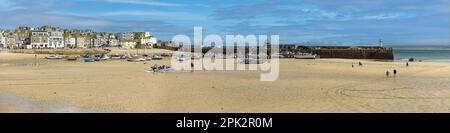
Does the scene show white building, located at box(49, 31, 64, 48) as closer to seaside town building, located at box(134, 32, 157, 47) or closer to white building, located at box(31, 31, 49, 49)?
white building, located at box(31, 31, 49, 49)

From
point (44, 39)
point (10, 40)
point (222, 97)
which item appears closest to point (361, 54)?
point (222, 97)

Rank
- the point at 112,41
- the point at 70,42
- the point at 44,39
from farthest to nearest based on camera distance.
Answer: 1. the point at 112,41
2. the point at 70,42
3. the point at 44,39

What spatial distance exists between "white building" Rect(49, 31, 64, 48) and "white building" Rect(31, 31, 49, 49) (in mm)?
1201

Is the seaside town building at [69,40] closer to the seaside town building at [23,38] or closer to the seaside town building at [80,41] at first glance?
the seaside town building at [80,41]

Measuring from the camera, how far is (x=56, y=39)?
4582 inches

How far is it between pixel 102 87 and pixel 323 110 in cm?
1096

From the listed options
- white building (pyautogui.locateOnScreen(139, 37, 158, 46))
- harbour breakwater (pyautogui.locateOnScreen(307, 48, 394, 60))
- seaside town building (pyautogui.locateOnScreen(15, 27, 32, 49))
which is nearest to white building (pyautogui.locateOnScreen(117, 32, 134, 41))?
white building (pyautogui.locateOnScreen(139, 37, 158, 46))

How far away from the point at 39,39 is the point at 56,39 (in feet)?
17.4

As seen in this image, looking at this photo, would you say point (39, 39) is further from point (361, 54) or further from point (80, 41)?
point (361, 54)

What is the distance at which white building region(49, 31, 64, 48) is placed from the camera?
11444 cm
